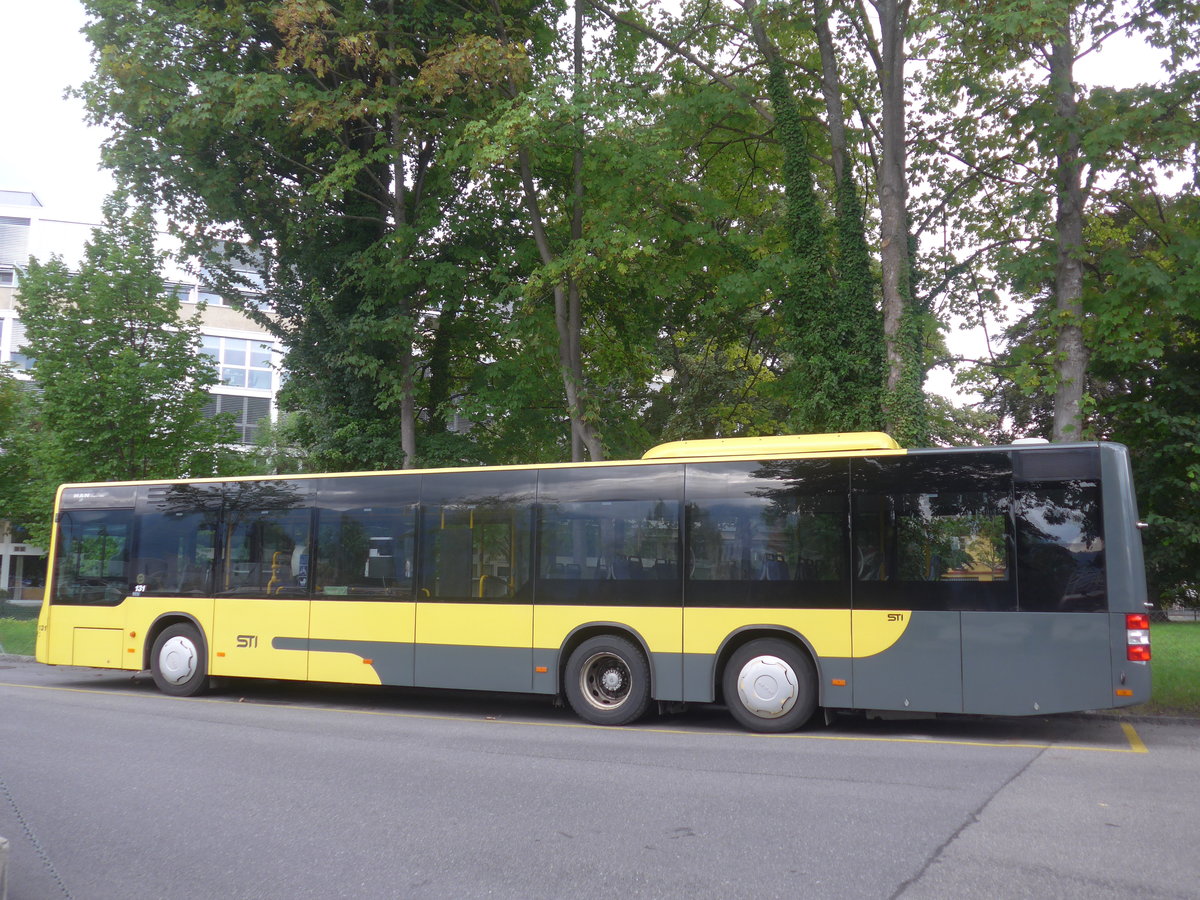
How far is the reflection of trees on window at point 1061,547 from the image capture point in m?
9.88

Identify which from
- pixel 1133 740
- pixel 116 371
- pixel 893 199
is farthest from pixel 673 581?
pixel 116 371

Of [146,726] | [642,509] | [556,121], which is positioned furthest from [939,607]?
[556,121]

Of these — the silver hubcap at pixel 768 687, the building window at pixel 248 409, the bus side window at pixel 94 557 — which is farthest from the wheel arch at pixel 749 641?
the building window at pixel 248 409

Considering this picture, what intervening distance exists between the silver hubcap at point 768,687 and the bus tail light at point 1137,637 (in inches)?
126

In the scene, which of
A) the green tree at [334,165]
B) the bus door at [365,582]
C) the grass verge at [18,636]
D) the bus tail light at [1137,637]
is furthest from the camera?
the grass verge at [18,636]

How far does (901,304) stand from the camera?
54.6 ft

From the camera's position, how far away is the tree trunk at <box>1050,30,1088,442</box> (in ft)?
48.4

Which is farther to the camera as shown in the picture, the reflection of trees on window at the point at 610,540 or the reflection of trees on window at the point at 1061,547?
the reflection of trees on window at the point at 610,540

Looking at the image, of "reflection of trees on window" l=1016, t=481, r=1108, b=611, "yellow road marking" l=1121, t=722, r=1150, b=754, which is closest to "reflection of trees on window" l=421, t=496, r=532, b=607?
"reflection of trees on window" l=1016, t=481, r=1108, b=611

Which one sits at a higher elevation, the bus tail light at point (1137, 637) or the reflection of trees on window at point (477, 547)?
the reflection of trees on window at point (477, 547)

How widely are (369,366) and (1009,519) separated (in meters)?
14.2

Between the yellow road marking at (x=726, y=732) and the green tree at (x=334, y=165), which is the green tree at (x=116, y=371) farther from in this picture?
the yellow road marking at (x=726, y=732)

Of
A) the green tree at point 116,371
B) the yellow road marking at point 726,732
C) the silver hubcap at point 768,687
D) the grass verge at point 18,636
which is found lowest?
the yellow road marking at point 726,732

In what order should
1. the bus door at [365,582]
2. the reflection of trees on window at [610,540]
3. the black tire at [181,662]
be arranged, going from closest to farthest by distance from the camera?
the reflection of trees on window at [610,540], the bus door at [365,582], the black tire at [181,662]
